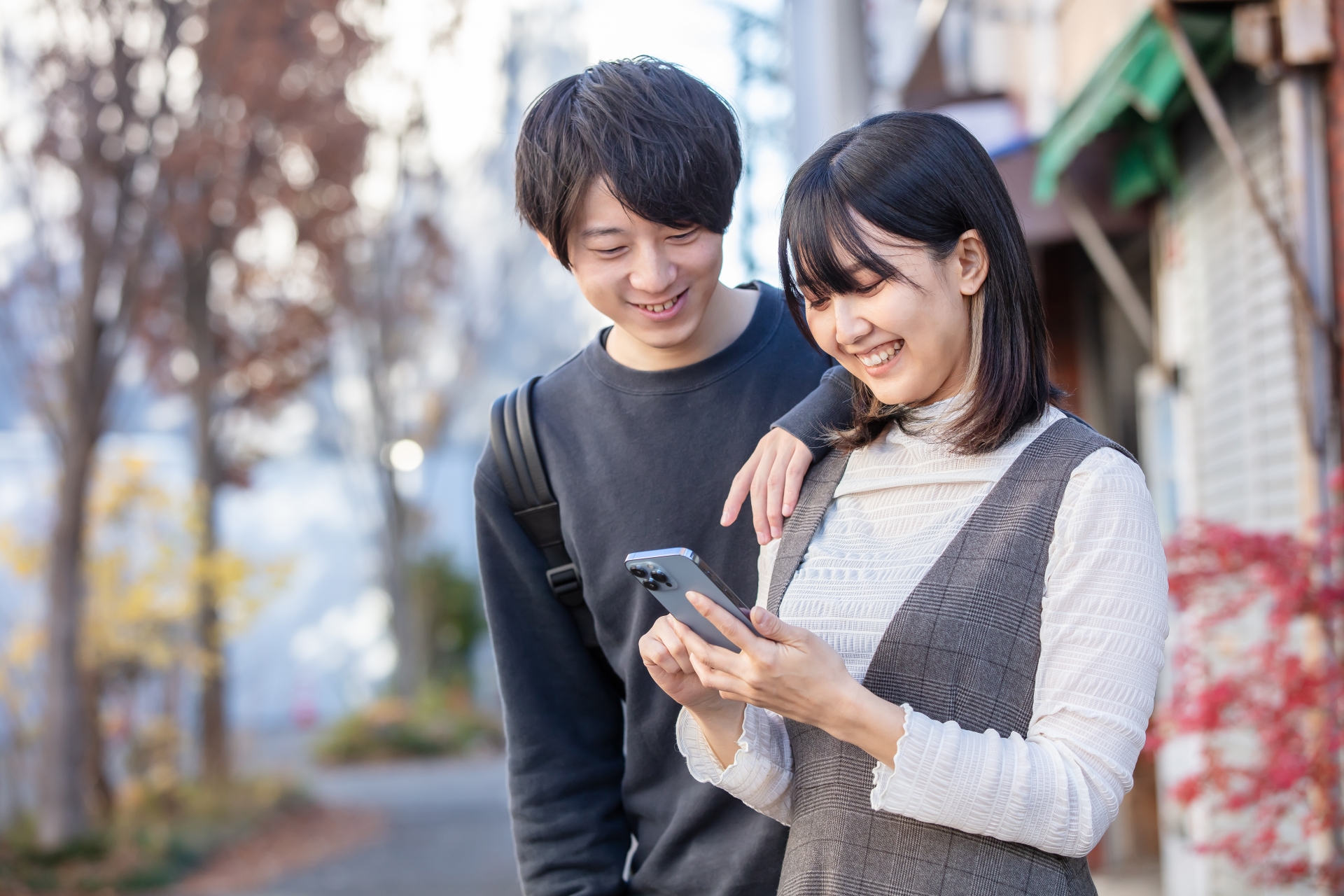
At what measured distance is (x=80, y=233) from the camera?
8.59 meters

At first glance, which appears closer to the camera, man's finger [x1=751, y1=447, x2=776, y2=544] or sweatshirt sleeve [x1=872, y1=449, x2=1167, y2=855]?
sweatshirt sleeve [x1=872, y1=449, x2=1167, y2=855]

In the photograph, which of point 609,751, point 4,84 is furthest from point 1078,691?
point 4,84

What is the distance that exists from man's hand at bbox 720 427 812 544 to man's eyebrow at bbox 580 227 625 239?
0.38m

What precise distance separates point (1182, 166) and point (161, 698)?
29.3 ft

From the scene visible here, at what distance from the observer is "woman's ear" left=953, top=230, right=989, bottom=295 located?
154 cm

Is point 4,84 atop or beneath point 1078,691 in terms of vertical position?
atop

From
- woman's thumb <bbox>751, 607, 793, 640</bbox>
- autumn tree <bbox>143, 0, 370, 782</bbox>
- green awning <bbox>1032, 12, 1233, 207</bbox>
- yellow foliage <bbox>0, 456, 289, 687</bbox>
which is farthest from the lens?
yellow foliage <bbox>0, 456, 289, 687</bbox>

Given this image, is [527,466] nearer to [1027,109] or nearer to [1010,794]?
[1010,794]

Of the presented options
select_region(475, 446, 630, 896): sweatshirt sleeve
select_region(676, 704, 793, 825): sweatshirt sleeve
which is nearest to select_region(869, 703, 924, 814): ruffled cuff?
select_region(676, 704, 793, 825): sweatshirt sleeve

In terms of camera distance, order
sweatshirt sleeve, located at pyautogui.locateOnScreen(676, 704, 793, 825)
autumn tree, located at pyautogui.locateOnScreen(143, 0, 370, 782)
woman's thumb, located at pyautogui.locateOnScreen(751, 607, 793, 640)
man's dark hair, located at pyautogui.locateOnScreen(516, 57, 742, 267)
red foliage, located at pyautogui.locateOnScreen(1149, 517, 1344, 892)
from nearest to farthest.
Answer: woman's thumb, located at pyautogui.locateOnScreen(751, 607, 793, 640) → sweatshirt sleeve, located at pyautogui.locateOnScreen(676, 704, 793, 825) → man's dark hair, located at pyautogui.locateOnScreen(516, 57, 742, 267) → red foliage, located at pyautogui.locateOnScreen(1149, 517, 1344, 892) → autumn tree, located at pyautogui.locateOnScreen(143, 0, 370, 782)

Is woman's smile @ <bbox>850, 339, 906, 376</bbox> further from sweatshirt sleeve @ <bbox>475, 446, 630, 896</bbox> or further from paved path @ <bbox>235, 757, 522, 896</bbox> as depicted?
paved path @ <bbox>235, 757, 522, 896</bbox>

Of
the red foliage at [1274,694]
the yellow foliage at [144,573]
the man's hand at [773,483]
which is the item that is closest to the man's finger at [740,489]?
the man's hand at [773,483]

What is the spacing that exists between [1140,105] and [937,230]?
407 cm

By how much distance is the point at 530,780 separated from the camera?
2168mm
